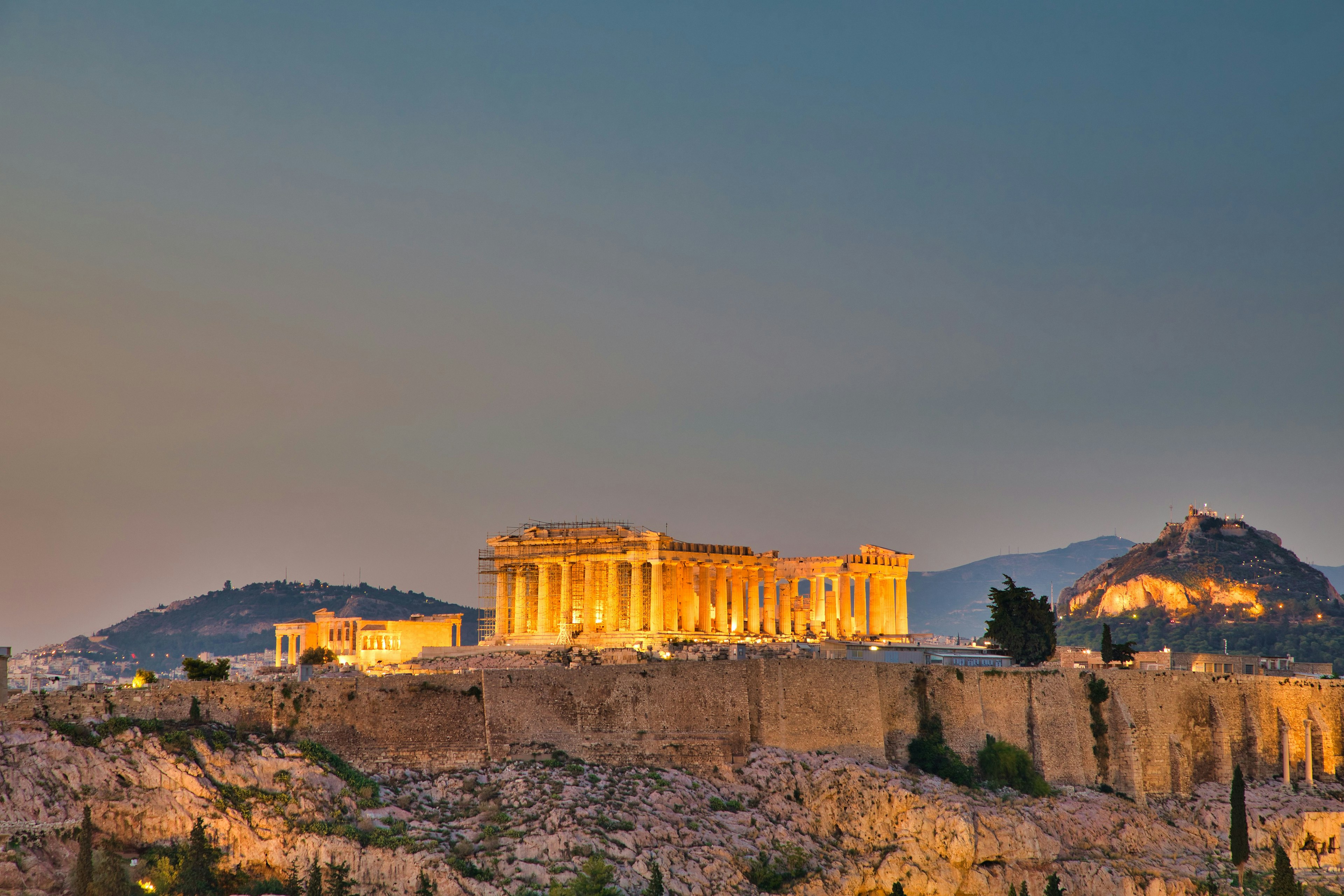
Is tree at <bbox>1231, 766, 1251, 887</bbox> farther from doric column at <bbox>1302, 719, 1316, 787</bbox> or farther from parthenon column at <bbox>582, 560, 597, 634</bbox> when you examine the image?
parthenon column at <bbox>582, 560, 597, 634</bbox>

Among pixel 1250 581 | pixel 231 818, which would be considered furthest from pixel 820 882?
pixel 1250 581

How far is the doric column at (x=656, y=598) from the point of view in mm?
79625

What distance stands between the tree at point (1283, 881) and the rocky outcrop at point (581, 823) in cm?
331

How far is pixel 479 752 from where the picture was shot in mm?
55031

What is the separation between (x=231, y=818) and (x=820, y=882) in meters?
20.5

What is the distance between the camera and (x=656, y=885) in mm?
47594

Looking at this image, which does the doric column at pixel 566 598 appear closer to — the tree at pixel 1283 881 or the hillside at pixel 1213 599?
the tree at pixel 1283 881

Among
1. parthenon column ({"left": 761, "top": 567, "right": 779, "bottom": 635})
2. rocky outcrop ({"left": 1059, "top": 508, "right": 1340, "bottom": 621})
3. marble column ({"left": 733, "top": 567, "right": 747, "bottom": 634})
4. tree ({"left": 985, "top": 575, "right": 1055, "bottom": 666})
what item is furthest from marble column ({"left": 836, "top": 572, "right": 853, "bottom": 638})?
rocky outcrop ({"left": 1059, "top": 508, "right": 1340, "bottom": 621})

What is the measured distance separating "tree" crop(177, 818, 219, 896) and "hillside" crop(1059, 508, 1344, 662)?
112m

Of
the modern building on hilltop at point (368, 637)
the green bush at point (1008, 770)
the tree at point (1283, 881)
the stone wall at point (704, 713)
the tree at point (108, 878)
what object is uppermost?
the modern building on hilltop at point (368, 637)

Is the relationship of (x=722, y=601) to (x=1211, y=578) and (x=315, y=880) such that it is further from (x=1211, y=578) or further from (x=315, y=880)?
(x=1211, y=578)

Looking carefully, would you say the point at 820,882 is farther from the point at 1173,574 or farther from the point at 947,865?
the point at 1173,574

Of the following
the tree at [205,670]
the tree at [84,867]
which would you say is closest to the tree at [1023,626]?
the tree at [205,670]

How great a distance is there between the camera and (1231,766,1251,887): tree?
63156 mm
